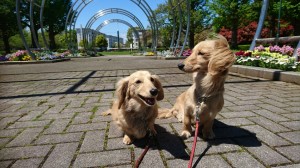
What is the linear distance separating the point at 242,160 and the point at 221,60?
112 cm

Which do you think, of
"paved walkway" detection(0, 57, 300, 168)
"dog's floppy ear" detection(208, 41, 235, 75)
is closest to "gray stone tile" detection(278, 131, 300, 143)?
"paved walkway" detection(0, 57, 300, 168)

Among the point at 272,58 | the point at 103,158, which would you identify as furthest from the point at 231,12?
the point at 103,158

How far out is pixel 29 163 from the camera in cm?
255

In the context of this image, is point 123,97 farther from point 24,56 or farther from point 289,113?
point 24,56

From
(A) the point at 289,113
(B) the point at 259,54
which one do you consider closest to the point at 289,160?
(A) the point at 289,113

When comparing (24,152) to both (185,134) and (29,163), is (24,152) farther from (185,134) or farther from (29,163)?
(185,134)

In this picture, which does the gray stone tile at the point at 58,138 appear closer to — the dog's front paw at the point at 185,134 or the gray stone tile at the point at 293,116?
the dog's front paw at the point at 185,134

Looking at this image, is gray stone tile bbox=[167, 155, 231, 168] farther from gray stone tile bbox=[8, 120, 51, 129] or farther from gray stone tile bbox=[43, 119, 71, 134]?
gray stone tile bbox=[8, 120, 51, 129]

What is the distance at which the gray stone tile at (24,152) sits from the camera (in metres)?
2.71

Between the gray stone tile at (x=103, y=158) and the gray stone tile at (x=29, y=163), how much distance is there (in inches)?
16.8

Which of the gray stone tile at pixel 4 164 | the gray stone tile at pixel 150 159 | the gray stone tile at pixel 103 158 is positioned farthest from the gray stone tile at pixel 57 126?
the gray stone tile at pixel 150 159

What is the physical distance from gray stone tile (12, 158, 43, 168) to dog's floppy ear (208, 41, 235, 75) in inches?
87.4

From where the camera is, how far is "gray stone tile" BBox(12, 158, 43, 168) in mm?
2506

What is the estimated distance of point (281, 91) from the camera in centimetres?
562
